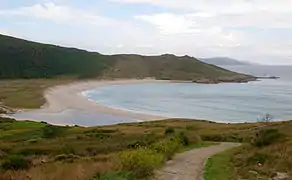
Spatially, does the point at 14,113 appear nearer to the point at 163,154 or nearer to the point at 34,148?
the point at 34,148

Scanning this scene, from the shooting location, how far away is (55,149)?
95.9 feet

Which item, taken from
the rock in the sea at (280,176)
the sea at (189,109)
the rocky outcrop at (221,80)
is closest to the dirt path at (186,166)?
the rock in the sea at (280,176)

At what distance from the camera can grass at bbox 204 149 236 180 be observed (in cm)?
1380

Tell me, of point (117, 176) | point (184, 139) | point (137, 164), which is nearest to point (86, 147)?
point (184, 139)

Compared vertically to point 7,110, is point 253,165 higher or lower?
higher

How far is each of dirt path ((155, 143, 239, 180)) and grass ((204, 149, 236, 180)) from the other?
24 cm

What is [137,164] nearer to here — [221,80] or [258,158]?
[258,158]

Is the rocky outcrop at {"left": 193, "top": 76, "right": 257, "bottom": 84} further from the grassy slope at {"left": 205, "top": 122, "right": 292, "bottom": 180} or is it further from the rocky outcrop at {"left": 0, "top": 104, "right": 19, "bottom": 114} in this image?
the grassy slope at {"left": 205, "top": 122, "right": 292, "bottom": 180}

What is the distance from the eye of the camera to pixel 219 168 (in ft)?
51.6

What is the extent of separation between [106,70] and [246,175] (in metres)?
187

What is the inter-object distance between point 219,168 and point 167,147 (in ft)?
11.6

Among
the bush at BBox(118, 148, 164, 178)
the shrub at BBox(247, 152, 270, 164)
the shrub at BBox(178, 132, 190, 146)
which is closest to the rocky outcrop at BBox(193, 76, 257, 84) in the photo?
the shrub at BBox(178, 132, 190, 146)

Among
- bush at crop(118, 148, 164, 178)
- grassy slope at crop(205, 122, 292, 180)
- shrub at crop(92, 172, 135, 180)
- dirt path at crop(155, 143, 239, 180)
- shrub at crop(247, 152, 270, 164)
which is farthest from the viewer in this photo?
shrub at crop(247, 152, 270, 164)

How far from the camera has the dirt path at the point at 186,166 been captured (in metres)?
13.6
